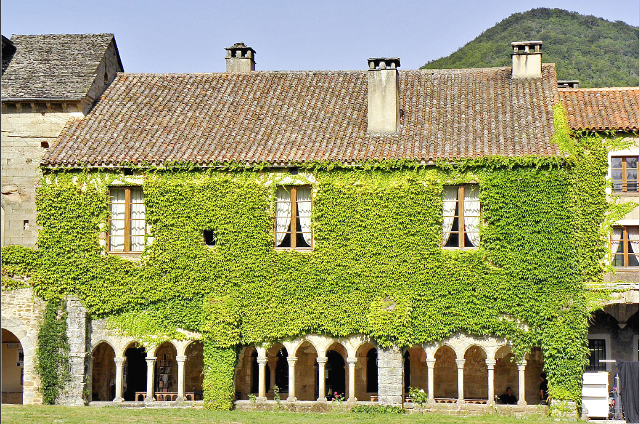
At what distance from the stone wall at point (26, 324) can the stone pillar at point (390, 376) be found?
1067 centimetres

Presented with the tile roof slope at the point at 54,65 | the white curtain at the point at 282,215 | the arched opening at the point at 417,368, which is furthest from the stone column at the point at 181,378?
the tile roof slope at the point at 54,65

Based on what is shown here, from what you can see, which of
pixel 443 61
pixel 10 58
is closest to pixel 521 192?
pixel 10 58

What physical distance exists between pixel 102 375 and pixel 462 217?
43.9 ft

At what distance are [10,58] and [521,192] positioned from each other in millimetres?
18067

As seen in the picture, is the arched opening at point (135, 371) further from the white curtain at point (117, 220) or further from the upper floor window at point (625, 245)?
the upper floor window at point (625, 245)

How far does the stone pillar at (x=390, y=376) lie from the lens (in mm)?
24875

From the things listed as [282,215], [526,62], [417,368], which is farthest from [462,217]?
[526,62]

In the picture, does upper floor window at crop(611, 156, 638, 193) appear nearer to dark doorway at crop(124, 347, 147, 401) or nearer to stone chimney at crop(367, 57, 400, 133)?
stone chimney at crop(367, 57, 400, 133)

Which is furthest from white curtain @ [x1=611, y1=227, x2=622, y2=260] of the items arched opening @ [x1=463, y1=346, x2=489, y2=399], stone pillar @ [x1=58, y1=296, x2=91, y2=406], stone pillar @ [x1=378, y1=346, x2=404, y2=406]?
stone pillar @ [x1=58, y1=296, x2=91, y2=406]

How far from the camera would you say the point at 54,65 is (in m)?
28.8

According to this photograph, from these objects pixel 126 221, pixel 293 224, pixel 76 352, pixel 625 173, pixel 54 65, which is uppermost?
pixel 54 65

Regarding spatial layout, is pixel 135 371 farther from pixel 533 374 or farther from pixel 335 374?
pixel 533 374

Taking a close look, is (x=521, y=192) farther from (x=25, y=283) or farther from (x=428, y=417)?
(x=25, y=283)

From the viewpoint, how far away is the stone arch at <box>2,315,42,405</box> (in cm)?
2609
